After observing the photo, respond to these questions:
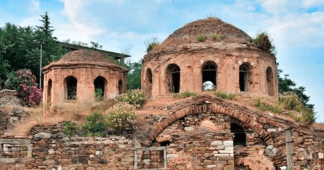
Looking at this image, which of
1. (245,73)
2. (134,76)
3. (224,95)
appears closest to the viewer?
(224,95)

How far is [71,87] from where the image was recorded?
78.7 feet

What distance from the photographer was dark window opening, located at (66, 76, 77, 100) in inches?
923

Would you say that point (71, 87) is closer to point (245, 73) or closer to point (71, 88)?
point (71, 88)

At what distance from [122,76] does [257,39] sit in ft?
27.0

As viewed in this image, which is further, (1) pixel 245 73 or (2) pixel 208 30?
(2) pixel 208 30

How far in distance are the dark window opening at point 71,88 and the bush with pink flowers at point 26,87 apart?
602cm

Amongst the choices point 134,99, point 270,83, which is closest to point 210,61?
point 270,83

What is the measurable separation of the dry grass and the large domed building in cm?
308

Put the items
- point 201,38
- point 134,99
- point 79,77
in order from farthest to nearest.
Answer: point 79,77 < point 201,38 < point 134,99

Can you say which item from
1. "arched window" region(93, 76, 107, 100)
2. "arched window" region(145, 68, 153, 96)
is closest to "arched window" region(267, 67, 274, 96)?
"arched window" region(145, 68, 153, 96)

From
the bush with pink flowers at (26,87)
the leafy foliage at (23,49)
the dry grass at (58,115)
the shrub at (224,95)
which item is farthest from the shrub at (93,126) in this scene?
the leafy foliage at (23,49)

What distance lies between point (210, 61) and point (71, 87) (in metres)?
8.69

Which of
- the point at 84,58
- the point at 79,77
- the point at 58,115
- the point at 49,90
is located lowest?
the point at 58,115

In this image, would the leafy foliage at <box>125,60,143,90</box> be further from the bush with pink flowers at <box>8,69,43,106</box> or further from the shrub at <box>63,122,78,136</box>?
the shrub at <box>63,122,78,136</box>
